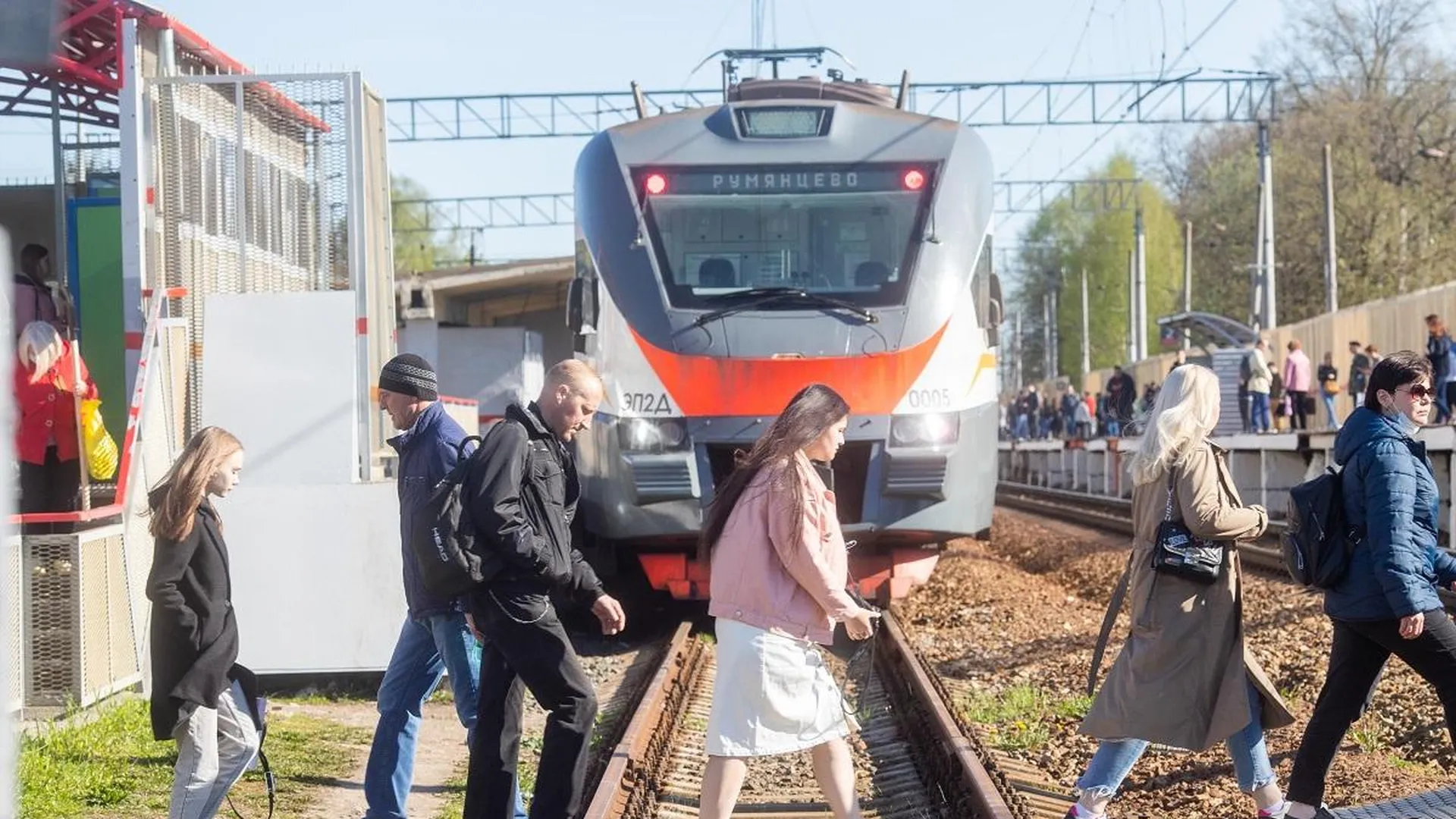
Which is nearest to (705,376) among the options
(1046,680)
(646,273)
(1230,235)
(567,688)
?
(646,273)

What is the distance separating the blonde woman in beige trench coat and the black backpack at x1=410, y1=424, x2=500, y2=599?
213 centimetres

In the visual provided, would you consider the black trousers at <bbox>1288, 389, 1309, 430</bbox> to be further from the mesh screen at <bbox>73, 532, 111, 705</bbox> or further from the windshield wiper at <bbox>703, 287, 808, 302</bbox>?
the mesh screen at <bbox>73, 532, 111, 705</bbox>

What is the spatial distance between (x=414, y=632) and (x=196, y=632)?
95cm

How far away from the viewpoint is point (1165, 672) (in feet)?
19.8

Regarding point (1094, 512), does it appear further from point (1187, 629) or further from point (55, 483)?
point (1187, 629)

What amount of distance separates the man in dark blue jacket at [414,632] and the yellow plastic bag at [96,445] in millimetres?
3543

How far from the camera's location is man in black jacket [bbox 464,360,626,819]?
5715 millimetres

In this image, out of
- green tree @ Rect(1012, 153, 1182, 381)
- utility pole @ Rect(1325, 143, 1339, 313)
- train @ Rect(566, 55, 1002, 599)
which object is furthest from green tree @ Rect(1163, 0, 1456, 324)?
train @ Rect(566, 55, 1002, 599)

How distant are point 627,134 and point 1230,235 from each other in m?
55.2

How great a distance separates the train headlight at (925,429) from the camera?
11445 millimetres

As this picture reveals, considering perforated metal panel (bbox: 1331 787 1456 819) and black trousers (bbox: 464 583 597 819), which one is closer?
black trousers (bbox: 464 583 597 819)

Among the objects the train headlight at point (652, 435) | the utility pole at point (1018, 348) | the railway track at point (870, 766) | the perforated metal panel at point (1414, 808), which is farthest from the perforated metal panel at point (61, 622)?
the utility pole at point (1018, 348)

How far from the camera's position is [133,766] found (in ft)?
25.8

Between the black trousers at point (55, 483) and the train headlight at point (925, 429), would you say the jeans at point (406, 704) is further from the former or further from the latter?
the train headlight at point (925, 429)
